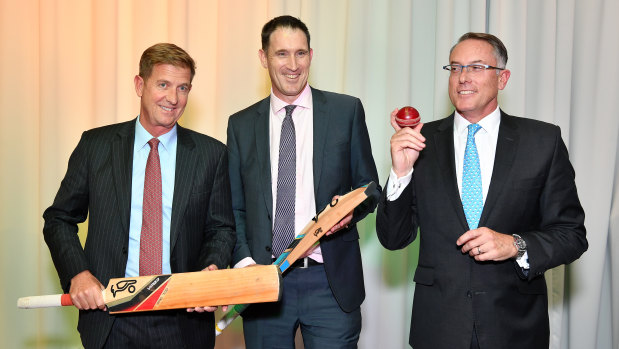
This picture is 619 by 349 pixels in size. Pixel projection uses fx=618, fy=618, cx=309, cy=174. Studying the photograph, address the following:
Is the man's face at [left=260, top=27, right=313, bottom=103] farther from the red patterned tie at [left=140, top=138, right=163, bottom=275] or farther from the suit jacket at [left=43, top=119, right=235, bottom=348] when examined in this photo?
the red patterned tie at [left=140, top=138, right=163, bottom=275]

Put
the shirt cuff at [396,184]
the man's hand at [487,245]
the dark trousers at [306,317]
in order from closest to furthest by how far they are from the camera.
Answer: the man's hand at [487,245] → the shirt cuff at [396,184] → the dark trousers at [306,317]

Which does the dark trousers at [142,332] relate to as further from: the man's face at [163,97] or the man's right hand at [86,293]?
the man's face at [163,97]

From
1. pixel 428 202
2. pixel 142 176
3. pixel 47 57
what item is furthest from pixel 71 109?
pixel 428 202

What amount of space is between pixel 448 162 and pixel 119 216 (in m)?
1.25

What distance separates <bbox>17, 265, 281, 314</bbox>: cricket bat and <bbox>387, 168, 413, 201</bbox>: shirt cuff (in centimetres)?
52

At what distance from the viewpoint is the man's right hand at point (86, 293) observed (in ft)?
6.96

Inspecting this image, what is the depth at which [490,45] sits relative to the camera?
2.42 m

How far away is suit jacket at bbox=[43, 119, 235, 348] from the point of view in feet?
7.40

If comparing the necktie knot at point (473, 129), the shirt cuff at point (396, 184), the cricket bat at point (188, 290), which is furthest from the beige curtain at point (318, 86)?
the cricket bat at point (188, 290)

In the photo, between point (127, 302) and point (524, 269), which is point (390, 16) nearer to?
point (524, 269)

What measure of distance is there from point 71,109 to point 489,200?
Result: 255 centimetres

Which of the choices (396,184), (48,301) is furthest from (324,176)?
(48,301)

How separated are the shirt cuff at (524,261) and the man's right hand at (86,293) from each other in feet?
4.76

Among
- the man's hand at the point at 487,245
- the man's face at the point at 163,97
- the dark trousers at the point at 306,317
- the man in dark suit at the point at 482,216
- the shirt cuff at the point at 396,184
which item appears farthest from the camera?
the dark trousers at the point at 306,317
